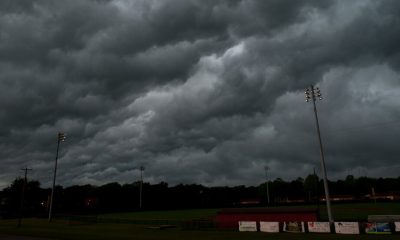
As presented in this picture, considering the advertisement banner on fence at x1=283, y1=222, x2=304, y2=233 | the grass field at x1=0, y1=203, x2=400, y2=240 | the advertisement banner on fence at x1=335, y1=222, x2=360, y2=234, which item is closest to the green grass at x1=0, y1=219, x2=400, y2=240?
the grass field at x1=0, y1=203, x2=400, y2=240

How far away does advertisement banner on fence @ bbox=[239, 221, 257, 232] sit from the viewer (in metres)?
48.4

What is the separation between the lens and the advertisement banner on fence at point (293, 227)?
1743 inches

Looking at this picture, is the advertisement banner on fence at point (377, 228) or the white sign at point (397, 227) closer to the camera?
the white sign at point (397, 227)

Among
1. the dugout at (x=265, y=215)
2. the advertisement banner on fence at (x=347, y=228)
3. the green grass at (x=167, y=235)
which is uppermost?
the dugout at (x=265, y=215)

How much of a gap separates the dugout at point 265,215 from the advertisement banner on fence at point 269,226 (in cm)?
236

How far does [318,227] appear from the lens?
42781 mm

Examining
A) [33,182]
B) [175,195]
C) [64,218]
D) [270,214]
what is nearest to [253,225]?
[270,214]

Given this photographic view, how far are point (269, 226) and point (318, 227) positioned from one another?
6482mm

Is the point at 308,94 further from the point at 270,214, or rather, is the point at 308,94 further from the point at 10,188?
the point at 10,188


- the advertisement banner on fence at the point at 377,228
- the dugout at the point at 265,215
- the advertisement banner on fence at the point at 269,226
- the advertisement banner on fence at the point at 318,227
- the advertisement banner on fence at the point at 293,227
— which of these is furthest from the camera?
the dugout at the point at 265,215

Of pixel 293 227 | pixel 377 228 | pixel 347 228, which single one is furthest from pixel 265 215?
pixel 377 228

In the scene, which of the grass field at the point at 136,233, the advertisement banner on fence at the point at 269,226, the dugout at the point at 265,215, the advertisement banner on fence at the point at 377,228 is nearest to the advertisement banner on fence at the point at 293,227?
the advertisement banner on fence at the point at 269,226

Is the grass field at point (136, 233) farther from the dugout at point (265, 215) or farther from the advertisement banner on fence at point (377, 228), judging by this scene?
the dugout at point (265, 215)

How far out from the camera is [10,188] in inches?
5891
